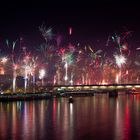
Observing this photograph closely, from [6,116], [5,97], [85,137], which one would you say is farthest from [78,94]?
[85,137]

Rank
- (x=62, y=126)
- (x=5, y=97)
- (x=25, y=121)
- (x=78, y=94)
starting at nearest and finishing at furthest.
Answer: (x=62, y=126)
(x=25, y=121)
(x=5, y=97)
(x=78, y=94)

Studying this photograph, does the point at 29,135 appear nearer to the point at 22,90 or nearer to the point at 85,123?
the point at 85,123

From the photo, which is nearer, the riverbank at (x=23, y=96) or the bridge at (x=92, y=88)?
the riverbank at (x=23, y=96)

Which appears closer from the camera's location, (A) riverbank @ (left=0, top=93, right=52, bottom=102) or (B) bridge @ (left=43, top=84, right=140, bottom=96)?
(A) riverbank @ (left=0, top=93, right=52, bottom=102)

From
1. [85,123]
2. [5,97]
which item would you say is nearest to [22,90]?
[5,97]

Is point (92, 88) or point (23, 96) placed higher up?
point (92, 88)

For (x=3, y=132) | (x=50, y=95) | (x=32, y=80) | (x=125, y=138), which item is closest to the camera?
(x=125, y=138)

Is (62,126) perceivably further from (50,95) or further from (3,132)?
(50,95)

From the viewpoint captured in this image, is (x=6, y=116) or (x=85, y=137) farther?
(x=6, y=116)

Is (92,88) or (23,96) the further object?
(92,88)

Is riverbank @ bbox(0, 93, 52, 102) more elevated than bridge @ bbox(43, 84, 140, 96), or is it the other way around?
bridge @ bbox(43, 84, 140, 96)

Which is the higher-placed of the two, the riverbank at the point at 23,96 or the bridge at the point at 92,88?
the bridge at the point at 92,88
